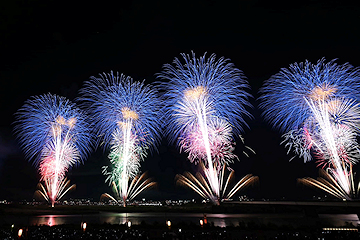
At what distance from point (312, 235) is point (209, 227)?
747 centimetres

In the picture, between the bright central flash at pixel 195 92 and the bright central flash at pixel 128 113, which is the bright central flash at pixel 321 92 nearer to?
the bright central flash at pixel 195 92

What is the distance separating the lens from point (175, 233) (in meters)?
20.2

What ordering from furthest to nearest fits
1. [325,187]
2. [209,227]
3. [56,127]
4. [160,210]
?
1. [56,127]
2. [325,187]
3. [160,210]
4. [209,227]

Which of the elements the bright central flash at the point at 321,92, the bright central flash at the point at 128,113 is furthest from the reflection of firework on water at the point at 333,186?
the bright central flash at the point at 128,113

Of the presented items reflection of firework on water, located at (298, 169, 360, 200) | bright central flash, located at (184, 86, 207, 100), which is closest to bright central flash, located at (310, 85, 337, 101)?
reflection of firework on water, located at (298, 169, 360, 200)

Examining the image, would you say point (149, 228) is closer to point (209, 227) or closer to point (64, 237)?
point (209, 227)

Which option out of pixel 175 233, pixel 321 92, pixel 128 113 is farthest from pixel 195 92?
pixel 175 233

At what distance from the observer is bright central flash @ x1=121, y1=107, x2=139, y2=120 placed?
44438mm

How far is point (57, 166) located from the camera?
165 feet

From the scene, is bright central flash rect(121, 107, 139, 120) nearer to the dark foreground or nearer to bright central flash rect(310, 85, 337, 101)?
the dark foreground

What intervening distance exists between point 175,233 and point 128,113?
27.6m

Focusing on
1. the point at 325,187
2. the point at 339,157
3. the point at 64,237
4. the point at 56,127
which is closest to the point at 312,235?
the point at 64,237

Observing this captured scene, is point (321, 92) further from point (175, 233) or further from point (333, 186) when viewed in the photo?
point (175, 233)

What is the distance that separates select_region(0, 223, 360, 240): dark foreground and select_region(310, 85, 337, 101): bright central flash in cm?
2446
